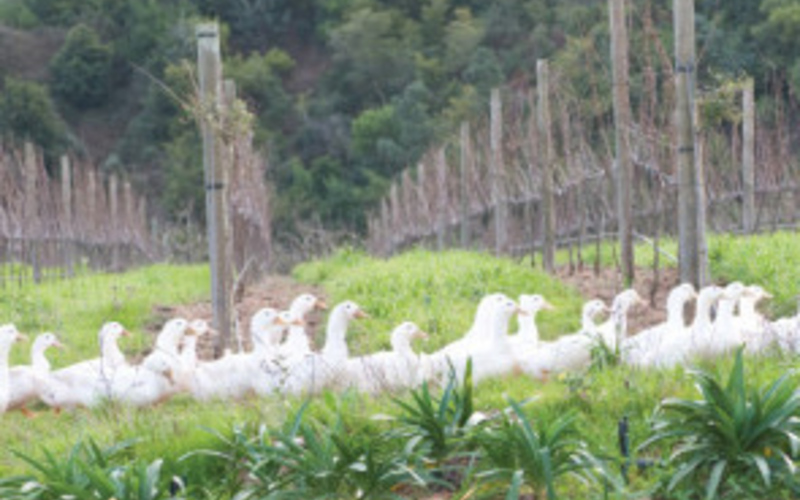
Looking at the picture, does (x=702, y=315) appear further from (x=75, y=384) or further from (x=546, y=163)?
(x=546, y=163)

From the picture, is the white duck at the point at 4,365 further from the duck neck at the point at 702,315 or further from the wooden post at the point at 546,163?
the wooden post at the point at 546,163

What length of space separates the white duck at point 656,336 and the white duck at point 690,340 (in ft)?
0.15

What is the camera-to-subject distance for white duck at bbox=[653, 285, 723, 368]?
8156 mm

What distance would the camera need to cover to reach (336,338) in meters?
9.25

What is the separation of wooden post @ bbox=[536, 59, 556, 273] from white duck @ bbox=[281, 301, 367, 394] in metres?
6.93

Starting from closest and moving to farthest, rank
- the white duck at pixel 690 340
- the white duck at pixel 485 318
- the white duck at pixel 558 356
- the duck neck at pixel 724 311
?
1. the white duck at pixel 690 340
2. the duck neck at pixel 724 311
3. the white duck at pixel 558 356
4. the white duck at pixel 485 318

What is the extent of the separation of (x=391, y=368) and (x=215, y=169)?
262cm

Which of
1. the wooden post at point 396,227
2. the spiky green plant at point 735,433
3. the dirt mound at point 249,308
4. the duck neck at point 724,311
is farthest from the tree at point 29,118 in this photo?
the spiky green plant at point 735,433

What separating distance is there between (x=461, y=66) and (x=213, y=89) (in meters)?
45.5

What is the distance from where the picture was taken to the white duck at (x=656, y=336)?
27.0 ft

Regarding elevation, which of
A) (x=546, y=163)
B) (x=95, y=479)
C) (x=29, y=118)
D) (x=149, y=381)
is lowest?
(x=95, y=479)

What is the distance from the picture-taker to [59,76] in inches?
2584

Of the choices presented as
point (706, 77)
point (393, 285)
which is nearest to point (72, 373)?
point (393, 285)

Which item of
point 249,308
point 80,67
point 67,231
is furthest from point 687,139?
point 80,67
